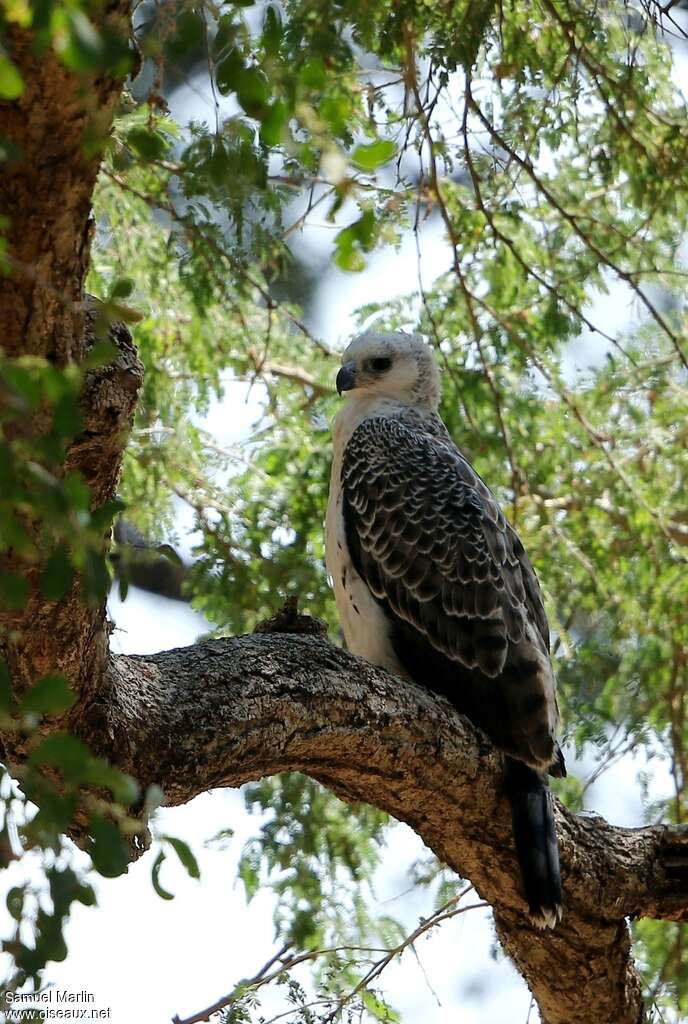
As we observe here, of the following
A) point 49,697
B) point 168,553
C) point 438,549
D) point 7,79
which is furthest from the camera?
point 438,549

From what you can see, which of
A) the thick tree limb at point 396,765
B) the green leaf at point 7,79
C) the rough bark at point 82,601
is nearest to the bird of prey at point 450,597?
the thick tree limb at point 396,765

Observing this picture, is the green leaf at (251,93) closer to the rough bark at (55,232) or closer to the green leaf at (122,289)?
the rough bark at (55,232)

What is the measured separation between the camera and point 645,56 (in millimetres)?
6055

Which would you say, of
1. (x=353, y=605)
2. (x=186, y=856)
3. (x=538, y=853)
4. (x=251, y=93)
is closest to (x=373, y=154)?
(x=251, y=93)

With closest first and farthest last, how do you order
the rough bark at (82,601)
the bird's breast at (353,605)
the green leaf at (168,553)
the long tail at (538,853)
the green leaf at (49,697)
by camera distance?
the green leaf at (49,697) → the green leaf at (168,553) → the rough bark at (82,601) → the long tail at (538,853) → the bird's breast at (353,605)

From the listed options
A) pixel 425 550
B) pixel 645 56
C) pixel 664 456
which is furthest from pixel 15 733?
pixel 664 456

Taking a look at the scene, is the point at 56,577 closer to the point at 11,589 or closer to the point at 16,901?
the point at 11,589

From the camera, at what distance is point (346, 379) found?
589 centimetres

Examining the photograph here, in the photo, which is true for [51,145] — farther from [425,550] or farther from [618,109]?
[618,109]

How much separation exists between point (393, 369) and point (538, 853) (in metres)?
2.49

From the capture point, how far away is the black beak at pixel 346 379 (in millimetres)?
5879

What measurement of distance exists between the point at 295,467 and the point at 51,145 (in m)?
4.55

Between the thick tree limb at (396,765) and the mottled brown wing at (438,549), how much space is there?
1.62 ft

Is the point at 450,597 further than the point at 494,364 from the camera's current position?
No
